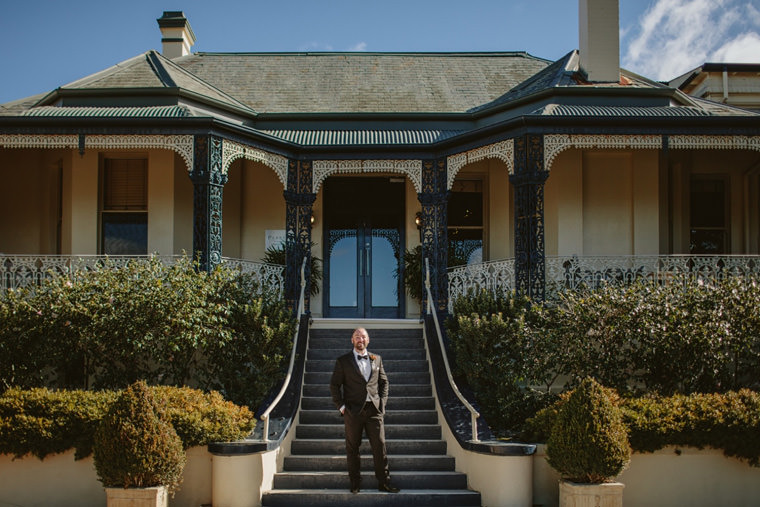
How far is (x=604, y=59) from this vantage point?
631 inches

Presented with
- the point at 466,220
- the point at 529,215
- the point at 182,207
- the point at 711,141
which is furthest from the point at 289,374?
the point at 711,141

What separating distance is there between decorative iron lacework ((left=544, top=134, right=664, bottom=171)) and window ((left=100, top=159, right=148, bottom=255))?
765cm

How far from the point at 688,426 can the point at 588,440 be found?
5.57 ft

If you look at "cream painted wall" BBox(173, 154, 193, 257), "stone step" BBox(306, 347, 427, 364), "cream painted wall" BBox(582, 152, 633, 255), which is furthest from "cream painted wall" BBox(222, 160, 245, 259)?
"cream painted wall" BBox(582, 152, 633, 255)

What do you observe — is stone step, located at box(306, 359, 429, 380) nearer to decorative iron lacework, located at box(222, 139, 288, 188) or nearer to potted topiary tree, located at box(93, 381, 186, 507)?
decorative iron lacework, located at box(222, 139, 288, 188)

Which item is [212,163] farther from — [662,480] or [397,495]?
[662,480]

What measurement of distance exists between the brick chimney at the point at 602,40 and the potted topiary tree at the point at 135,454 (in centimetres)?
1072

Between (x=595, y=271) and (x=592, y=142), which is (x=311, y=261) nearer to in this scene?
(x=595, y=271)

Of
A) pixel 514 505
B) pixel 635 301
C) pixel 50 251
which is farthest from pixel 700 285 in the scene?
pixel 50 251

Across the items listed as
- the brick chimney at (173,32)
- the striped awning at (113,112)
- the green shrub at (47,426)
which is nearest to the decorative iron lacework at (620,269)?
the striped awning at (113,112)

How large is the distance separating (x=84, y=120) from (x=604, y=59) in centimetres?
966

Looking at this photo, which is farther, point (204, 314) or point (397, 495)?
point (204, 314)

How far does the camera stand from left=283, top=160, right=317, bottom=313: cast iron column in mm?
15727

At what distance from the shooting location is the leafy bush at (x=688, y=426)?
33.0 feet
